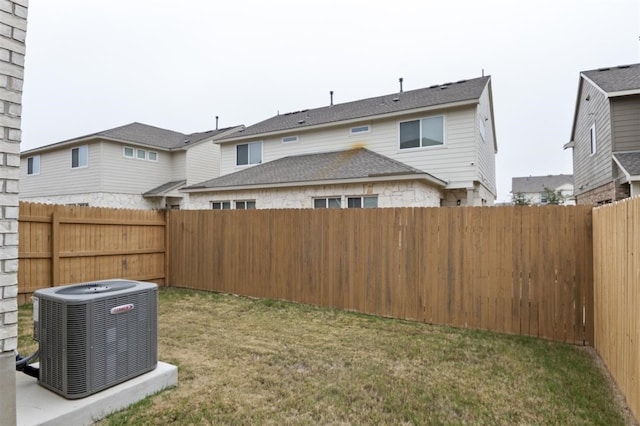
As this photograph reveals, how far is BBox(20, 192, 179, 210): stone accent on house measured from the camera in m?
17.5

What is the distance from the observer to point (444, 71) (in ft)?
71.4

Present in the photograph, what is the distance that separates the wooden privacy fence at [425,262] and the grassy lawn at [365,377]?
1.34 ft

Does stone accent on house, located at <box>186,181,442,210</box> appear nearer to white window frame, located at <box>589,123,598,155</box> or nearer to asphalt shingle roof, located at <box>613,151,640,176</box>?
asphalt shingle roof, located at <box>613,151,640,176</box>

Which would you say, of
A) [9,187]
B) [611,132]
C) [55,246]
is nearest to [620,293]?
[9,187]

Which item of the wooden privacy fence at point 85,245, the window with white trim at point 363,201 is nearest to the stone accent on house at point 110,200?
the wooden privacy fence at point 85,245

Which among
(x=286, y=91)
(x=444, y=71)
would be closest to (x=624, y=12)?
(x=444, y=71)

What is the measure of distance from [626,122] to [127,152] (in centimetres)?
2079

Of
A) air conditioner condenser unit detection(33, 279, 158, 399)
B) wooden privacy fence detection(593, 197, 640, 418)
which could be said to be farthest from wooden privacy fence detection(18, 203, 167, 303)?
wooden privacy fence detection(593, 197, 640, 418)

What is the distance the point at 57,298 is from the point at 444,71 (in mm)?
23196

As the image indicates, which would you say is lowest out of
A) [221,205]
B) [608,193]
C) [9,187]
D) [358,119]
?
[9,187]

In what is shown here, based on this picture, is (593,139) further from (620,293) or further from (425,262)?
(620,293)

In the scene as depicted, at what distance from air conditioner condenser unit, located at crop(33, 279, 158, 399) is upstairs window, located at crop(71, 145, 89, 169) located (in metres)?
17.9

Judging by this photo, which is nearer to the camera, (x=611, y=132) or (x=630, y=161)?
(x=630, y=161)

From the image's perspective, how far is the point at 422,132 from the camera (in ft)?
40.9
